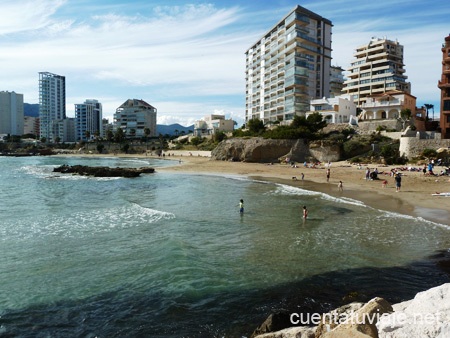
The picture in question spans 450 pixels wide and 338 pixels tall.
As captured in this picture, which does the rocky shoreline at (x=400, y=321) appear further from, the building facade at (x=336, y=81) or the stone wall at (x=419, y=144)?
the building facade at (x=336, y=81)

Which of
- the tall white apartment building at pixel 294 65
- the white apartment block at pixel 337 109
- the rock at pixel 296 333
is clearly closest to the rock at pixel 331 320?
the rock at pixel 296 333

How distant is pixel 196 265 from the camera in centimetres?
1462

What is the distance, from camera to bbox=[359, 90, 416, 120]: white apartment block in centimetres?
7050

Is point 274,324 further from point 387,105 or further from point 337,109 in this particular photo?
point 337,109

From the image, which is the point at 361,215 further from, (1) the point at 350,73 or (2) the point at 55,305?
(1) the point at 350,73

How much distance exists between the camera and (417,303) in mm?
6258

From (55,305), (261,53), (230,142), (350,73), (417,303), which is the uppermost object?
(261,53)

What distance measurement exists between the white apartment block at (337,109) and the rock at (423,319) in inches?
2932

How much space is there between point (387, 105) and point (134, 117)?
13191 centimetres

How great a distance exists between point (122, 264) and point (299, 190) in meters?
24.7

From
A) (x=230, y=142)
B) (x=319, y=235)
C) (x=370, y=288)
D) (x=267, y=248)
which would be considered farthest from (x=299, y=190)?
(x=230, y=142)

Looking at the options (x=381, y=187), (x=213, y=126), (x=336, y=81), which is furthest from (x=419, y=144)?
(x=213, y=126)

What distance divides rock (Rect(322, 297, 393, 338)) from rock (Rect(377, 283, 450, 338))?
0.17m

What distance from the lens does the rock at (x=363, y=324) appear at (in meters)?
5.76
